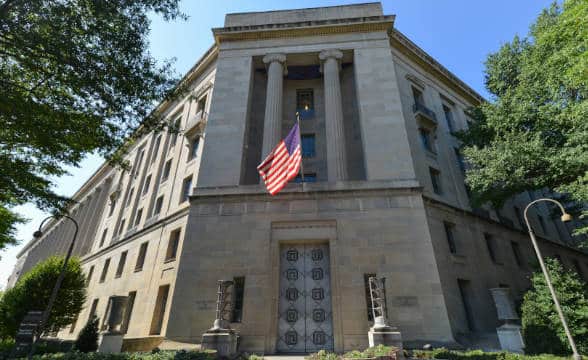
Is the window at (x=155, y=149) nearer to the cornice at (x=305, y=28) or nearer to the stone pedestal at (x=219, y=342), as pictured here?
the cornice at (x=305, y=28)

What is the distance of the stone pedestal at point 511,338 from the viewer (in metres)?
12.4

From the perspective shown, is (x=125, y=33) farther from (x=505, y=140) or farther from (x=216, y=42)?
(x=505, y=140)

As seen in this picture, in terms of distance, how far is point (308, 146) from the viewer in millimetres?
20875

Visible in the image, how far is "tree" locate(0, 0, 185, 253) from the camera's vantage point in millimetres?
11172

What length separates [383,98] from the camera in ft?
64.8

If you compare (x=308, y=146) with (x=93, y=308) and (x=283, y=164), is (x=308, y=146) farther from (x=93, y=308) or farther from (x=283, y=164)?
(x=93, y=308)

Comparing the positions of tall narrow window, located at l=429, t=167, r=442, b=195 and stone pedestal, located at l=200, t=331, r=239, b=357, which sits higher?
tall narrow window, located at l=429, t=167, r=442, b=195

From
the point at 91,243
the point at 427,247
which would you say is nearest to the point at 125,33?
the point at 427,247

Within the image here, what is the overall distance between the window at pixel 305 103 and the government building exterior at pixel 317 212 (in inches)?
4.5

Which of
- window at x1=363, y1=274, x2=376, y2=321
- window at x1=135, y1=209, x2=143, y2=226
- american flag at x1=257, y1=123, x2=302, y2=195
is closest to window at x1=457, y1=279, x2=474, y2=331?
window at x1=363, y1=274, x2=376, y2=321

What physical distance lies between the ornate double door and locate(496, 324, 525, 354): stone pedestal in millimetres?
7460

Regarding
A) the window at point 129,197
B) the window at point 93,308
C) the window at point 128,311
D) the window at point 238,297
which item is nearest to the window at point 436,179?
the window at point 238,297

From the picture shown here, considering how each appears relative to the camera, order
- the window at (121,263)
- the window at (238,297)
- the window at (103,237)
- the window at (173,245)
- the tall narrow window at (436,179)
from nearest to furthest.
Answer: the window at (238,297) → the window at (173,245) → the tall narrow window at (436,179) → the window at (121,263) → the window at (103,237)

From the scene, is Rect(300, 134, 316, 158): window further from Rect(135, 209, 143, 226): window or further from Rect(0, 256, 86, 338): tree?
Rect(0, 256, 86, 338): tree
